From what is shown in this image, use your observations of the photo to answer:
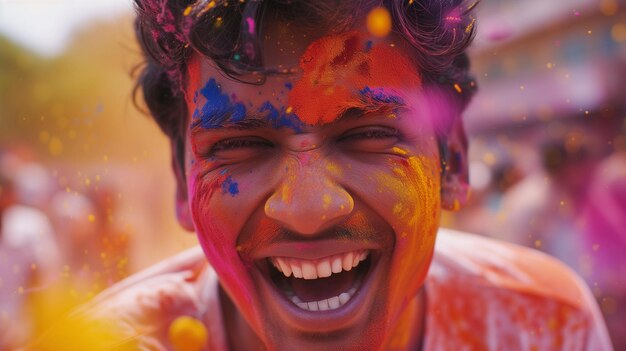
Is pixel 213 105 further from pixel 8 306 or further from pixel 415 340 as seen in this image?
pixel 8 306

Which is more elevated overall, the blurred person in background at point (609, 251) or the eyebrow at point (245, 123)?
the eyebrow at point (245, 123)

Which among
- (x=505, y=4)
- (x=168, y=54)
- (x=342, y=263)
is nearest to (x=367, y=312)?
(x=342, y=263)

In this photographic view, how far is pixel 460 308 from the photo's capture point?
1880mm

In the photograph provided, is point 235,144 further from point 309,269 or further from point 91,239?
point 91,239

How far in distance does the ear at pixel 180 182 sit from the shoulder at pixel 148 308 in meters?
0.24

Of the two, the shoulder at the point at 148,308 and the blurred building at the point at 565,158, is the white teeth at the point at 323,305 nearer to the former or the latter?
the shoulder at the point at 148,308

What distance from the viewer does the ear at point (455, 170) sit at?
5.36ft

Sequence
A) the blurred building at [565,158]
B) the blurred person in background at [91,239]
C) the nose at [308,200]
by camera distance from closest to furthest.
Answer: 1. the nose at [308,200]
2. the blurred person in background at [91,239]
3. the blurred building at [565,158]

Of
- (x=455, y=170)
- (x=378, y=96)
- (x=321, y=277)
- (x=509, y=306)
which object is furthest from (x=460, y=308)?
(x=378, y=96)

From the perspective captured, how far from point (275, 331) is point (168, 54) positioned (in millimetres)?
714

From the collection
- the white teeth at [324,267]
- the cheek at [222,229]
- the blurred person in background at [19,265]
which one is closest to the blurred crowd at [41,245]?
the blurred person in background at [19,265]

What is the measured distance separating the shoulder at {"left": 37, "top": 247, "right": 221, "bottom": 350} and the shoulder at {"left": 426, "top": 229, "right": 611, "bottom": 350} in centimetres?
74

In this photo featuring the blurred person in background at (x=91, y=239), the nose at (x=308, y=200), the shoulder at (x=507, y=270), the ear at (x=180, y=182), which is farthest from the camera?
the blurred person in background at (x=91, y=239)

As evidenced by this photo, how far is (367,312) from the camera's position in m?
1.31
